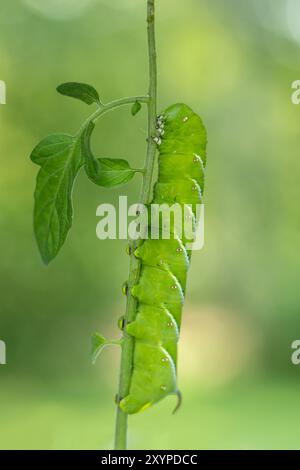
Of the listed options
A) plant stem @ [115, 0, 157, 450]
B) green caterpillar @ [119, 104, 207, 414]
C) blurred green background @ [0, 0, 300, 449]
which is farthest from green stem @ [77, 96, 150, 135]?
blurred green background @ [0, 0, 300, 449]

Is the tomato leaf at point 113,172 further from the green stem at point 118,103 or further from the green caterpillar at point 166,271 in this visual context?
the green caterpillar at point 166,271

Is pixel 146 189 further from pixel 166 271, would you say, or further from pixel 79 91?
pixel 166 271

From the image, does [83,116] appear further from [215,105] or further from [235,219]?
[235,219]

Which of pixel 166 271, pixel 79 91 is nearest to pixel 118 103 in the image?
pixel 79 91

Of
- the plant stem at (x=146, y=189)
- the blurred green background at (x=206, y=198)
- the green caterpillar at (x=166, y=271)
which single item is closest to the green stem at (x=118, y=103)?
the plant stem at (x=146, y=189)

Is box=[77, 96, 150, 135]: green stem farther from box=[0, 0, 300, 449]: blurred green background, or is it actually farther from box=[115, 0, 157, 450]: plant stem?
box=[0, 0, 300, 449]: blurred green background
